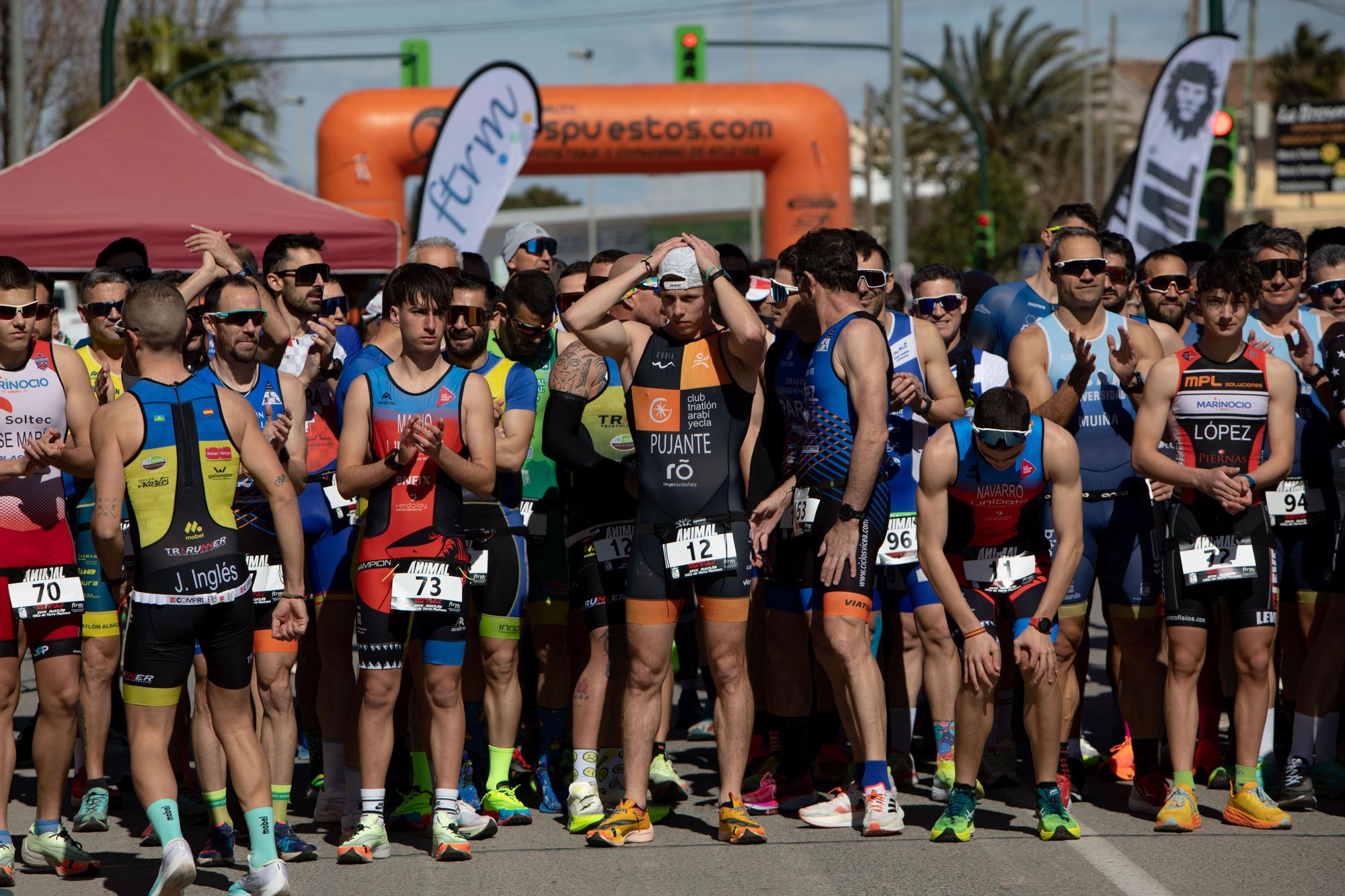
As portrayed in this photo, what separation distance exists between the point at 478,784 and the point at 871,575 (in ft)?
7.10

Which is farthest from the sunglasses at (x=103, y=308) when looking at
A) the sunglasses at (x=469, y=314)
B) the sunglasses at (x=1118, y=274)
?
the sunglasses at (x=1118, y=274)

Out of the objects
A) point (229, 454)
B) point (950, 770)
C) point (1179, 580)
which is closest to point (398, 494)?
point (229, 454)

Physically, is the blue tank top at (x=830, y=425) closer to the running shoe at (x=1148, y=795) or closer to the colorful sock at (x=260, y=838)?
the running shoe at (x=1148, y=795)

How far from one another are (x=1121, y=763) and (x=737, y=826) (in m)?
2.18

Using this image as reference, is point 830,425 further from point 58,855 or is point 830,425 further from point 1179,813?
point 58,855

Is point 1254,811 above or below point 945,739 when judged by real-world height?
below

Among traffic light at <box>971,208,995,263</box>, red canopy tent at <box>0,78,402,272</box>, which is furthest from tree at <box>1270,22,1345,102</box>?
red canopy tent at <box>0,78,402,272</box>

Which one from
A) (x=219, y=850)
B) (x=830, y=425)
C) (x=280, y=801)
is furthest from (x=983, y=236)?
(x=219, y=850)

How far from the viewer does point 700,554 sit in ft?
20.5

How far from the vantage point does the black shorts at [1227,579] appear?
648cm

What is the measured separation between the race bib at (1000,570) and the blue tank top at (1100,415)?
96 centimetres

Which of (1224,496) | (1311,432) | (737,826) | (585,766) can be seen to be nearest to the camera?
(737,826)

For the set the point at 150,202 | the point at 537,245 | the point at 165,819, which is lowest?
the point at 165,819

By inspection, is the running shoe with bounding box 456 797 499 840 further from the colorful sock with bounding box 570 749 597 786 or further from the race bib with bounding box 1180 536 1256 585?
the race bib with bounding box 1180 536 1256 585
